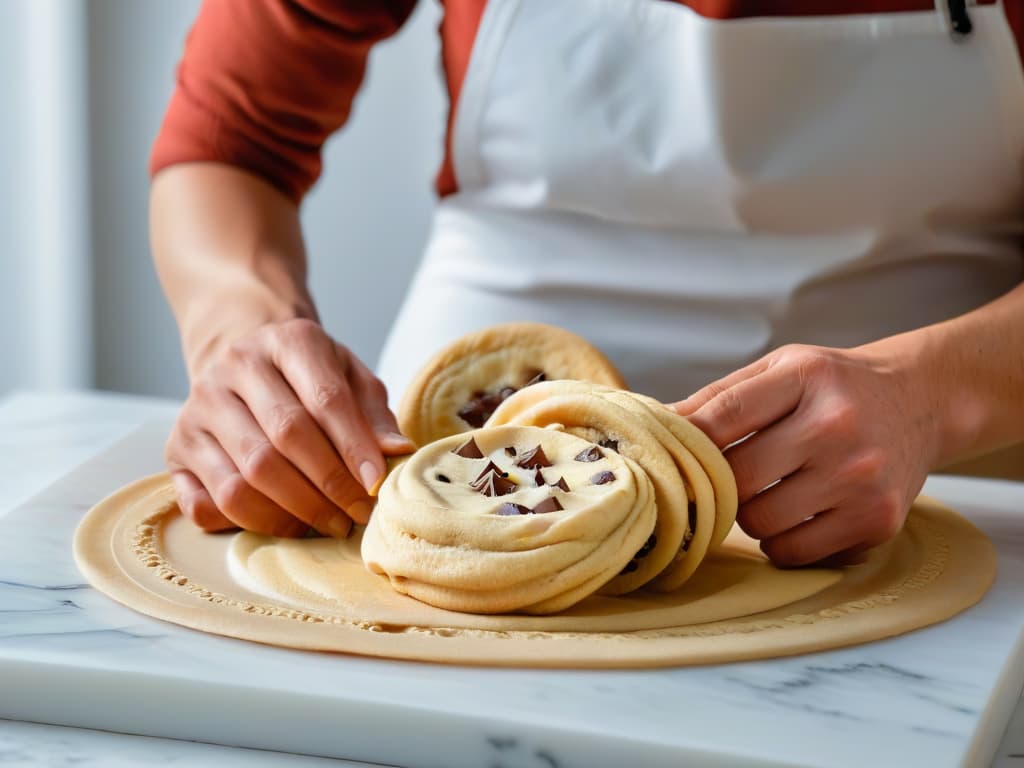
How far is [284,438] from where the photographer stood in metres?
1.07

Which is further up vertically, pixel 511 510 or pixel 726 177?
pixel 726 177

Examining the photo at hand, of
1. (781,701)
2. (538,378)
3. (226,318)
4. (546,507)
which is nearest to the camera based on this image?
(781,701)

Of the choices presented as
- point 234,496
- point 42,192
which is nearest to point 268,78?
point 234,496

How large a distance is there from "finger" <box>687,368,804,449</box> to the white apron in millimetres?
404

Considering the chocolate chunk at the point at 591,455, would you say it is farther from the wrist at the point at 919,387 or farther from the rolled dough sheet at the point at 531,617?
the wrist at the point at 919,387

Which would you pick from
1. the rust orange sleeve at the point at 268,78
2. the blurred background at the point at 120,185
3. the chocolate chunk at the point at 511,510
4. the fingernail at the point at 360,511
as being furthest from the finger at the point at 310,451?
the blurred background at the point at 120,185

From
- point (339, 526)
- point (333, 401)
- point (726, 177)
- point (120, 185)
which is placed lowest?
point (120, 185)

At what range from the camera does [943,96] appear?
4.32ft

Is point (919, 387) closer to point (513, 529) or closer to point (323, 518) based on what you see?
point (513, 529)

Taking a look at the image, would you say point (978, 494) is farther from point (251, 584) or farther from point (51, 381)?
point (51, 381)

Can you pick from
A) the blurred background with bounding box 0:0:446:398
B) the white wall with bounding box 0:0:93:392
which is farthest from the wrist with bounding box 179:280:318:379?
the white wall with bounding box 0:0:93:392

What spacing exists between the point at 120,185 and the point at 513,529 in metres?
2.42

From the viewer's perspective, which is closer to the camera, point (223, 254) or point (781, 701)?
point (781, 701)

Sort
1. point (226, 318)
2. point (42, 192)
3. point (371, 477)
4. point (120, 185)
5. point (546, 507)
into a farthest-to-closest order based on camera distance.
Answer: point (120, 185) → point (42, 192) → point (226, 318) → point (371, 477) → point (546, 507)
